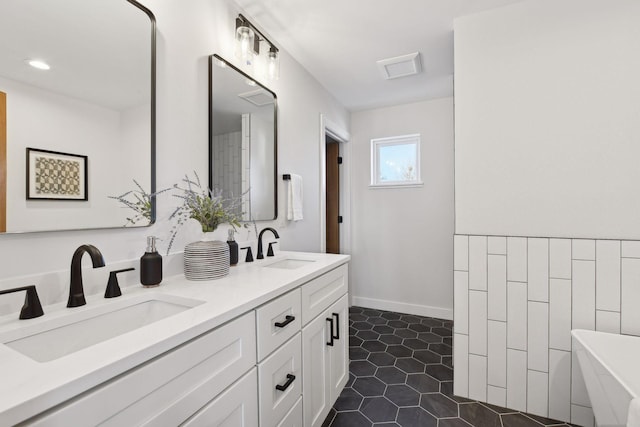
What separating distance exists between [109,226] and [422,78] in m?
2.65

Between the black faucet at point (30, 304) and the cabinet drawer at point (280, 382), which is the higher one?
the black faucet at point (30, 304)

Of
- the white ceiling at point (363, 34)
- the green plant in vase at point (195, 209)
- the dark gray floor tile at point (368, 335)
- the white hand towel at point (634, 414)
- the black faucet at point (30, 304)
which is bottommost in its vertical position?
the dark gray floor tile at point (368, 335)

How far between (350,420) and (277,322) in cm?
95

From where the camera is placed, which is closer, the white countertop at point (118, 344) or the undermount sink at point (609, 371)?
the white countertop at point (118, 344)

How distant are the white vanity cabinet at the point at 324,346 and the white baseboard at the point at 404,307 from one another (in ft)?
5.44

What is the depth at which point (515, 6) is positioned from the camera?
1.77 m

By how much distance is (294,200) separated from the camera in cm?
226

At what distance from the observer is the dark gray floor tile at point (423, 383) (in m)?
1.94

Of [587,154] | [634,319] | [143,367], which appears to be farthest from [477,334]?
[143,367]

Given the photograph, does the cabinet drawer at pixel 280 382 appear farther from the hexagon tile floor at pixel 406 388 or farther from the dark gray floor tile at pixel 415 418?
the dark gray floor tile at pixel 415 418

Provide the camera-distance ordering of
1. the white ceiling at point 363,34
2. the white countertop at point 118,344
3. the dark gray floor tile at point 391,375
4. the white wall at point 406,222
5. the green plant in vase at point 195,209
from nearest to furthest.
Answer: the white countertop at point 118,344, the green plant in vase at point 195,209, the white ceiling at point 363,34, the dark gray floor tile at point 391,375, the white wall at point 406,222

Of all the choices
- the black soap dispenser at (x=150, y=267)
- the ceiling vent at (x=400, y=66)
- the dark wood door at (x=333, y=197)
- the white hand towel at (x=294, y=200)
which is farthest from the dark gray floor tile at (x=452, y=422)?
the ceiling vent at (x=400, y=66)

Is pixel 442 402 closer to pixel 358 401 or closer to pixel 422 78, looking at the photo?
pixel 358 401

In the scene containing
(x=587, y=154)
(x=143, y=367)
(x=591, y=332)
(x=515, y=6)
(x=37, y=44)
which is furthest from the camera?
(x=515, y=6)
